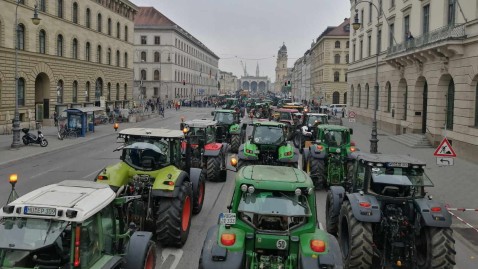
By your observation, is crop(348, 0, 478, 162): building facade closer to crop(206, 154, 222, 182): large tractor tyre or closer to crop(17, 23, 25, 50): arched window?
crop(206, 154, 222, 182): large tractor tyre

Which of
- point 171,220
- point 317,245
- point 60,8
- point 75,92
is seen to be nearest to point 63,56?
point 60,8

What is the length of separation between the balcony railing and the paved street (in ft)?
21.0

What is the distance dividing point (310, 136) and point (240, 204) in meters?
17.5

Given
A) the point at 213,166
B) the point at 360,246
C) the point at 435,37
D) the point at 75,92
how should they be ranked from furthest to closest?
the point at 75,92 < the point at 435,37 < the point at 213,166 < the point at 360,246

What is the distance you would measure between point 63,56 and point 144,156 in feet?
124

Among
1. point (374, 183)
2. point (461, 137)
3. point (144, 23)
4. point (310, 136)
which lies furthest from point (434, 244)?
point (144, 23)

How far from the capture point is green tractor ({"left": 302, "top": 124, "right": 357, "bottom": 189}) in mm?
15602

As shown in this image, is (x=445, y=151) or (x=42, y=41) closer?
(x=445, y=151)

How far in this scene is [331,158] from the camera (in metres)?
15.8

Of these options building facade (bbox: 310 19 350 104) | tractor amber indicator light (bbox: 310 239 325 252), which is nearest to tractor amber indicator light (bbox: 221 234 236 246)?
tractor amber indicator light (bbox: 310 239 325 252)

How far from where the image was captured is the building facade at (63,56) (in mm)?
35625

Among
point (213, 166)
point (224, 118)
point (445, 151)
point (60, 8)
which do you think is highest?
point (60, 8)

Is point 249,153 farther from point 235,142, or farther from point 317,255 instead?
point 317,255

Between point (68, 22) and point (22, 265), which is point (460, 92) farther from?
point (68, 22)
